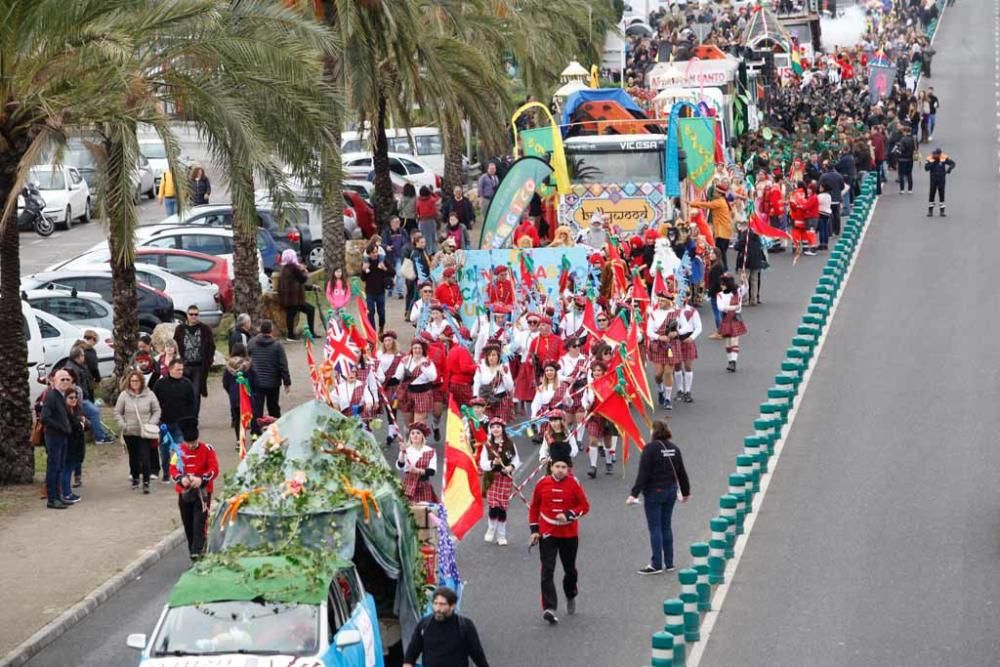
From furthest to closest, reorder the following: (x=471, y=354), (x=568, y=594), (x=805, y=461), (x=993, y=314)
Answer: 1. (x=993, y=314)
2. (x=471, y=354)
3. (x=805, y=461)
4. (x=568, y=594)

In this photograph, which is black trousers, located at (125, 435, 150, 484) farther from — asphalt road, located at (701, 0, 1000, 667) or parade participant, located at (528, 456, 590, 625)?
asphalt road, located at (701, 0, 1000, 667)

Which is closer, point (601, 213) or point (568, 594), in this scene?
point (568, 594)

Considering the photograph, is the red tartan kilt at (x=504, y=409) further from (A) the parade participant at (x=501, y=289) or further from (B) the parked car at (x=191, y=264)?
(B) the parked car at (x=191, y=264)

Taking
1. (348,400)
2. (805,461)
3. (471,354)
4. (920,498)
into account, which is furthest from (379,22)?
(920,498)

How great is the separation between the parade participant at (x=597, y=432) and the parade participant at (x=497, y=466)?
2938mm

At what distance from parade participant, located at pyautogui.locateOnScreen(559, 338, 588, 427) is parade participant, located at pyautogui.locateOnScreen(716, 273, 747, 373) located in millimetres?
4499

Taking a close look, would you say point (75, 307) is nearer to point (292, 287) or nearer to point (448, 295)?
point (292, 287)

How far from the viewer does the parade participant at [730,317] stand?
26469mm

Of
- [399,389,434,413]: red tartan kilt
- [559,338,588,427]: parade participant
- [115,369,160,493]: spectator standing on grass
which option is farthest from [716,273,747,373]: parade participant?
[115,369,160,493]: spectator standing on grass

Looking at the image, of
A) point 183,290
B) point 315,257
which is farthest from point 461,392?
point 315,257

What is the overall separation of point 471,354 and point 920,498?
6.91m

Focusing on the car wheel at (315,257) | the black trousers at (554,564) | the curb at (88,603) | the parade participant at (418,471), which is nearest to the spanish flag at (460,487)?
the parade participant at (418,471)

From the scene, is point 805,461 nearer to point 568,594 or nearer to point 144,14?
point 568,594

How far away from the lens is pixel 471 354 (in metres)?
24.7
